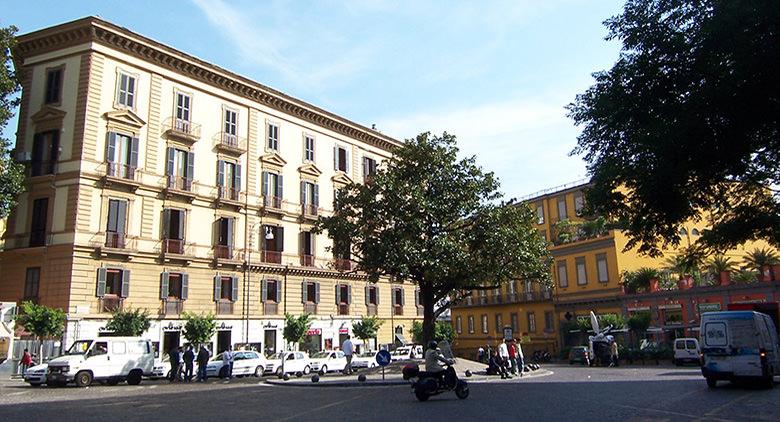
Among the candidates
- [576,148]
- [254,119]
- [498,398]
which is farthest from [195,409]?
[254,119]

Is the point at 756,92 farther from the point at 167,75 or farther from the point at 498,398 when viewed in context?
the point at 167,75

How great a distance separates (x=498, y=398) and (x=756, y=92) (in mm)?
9805

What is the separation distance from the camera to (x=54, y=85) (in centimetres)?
3641

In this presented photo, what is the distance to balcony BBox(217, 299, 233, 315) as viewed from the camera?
40.5 metres

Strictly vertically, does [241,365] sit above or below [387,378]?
above

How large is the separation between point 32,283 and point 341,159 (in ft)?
82.2

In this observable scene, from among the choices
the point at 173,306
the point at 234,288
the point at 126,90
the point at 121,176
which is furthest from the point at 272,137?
the point at 173,306

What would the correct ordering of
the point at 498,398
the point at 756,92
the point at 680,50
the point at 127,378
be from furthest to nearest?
the point at 127,378
the point at 498,398
the point at 680,50
the point at 756,92

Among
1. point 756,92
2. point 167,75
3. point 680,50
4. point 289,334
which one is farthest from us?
point 289,334

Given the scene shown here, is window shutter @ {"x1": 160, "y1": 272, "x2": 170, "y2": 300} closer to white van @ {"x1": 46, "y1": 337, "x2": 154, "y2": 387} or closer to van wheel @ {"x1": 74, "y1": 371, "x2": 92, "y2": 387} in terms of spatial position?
white van @ {"x1": 46, "y1": 337, "x2": 154, "y2": 387}

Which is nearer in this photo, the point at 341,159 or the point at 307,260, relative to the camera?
the point at 307,260

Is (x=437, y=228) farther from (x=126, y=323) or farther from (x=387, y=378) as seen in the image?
(x=126, y=323)

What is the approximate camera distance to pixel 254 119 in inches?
1770

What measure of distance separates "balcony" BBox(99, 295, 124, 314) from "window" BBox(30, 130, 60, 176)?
7.79m
